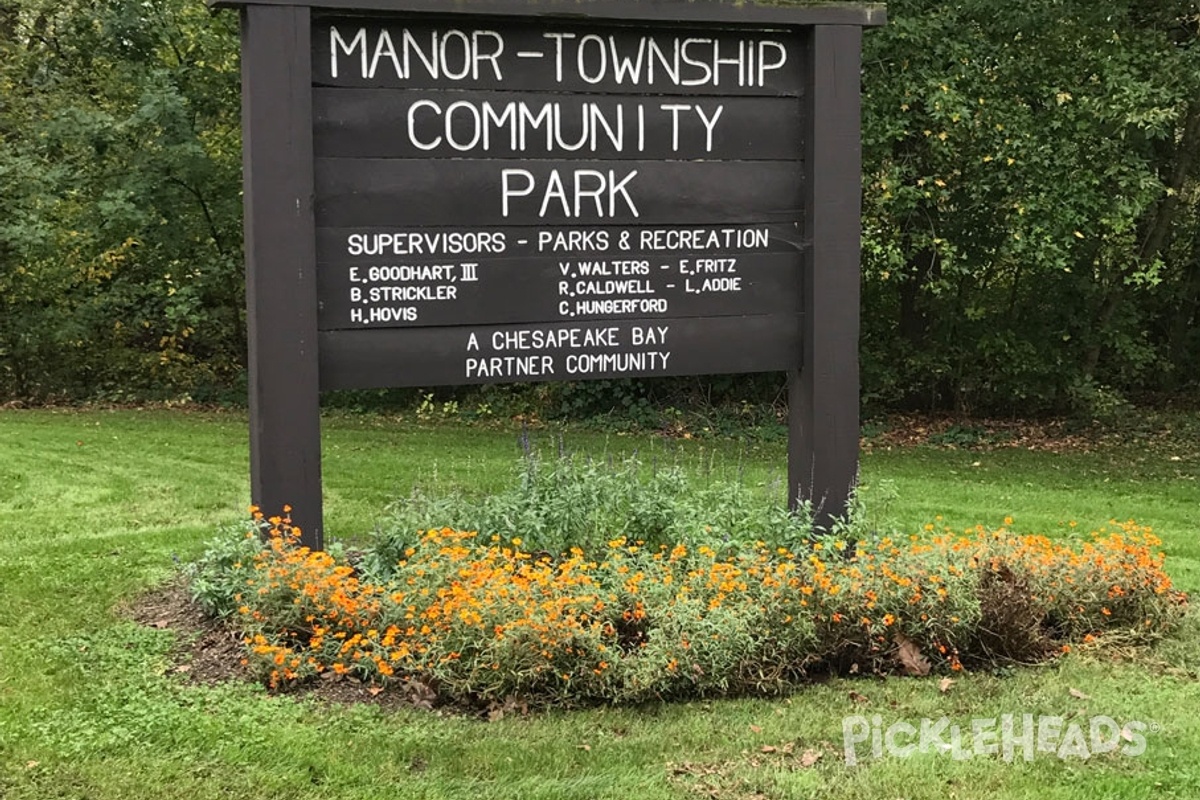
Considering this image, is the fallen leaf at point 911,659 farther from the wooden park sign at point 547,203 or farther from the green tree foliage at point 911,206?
the green tree foliage at point 911,206

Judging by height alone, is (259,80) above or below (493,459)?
above

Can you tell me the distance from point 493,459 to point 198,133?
7.14m

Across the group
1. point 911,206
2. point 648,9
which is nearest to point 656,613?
point 648,9

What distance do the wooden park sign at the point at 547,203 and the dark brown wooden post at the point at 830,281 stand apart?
0.01m

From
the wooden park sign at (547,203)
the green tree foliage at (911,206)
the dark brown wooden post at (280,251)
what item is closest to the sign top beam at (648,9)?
the wooden park sign at (547,203)

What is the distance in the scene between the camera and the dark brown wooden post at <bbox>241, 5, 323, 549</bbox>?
5.12 metres

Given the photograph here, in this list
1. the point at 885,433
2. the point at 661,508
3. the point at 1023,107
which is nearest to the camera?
the point at 661,508

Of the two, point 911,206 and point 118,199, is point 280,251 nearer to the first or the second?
point 911,206

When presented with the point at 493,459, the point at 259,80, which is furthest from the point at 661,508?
the point at 493,459

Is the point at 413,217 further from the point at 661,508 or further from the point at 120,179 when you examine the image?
the point at 120,179

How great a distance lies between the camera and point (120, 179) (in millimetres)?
16062

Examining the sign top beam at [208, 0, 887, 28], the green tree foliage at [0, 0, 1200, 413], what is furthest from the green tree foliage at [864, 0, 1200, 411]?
the sign top beam at [208, 0, 887, 28]

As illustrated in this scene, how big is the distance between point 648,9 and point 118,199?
1102cm

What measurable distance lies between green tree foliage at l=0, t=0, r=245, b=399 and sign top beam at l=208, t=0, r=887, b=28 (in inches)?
422
